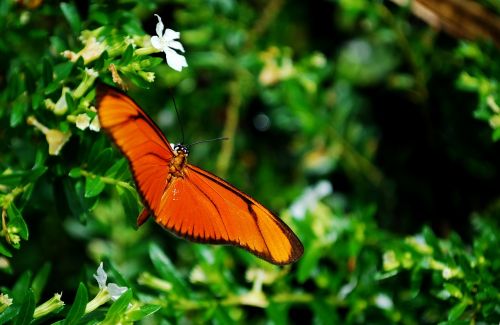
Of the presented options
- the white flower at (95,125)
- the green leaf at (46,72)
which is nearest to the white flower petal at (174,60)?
the white flower at (95,125)

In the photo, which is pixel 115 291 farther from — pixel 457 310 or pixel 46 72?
pixel 457 310

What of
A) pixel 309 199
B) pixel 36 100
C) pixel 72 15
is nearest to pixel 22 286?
pixel 36 100

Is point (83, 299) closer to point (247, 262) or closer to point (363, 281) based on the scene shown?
point (247, 262)

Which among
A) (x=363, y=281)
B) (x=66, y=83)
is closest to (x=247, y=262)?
(x=363, y=281)

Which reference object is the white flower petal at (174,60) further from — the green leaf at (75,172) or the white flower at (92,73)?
the green leaf at (75,172)

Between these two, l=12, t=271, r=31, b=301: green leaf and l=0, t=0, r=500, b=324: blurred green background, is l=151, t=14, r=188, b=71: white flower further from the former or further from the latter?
l=12, t=271, r=31, b=301: green leaf

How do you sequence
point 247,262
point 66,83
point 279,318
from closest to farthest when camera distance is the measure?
point 66,83
point 279,318
point 247,262
